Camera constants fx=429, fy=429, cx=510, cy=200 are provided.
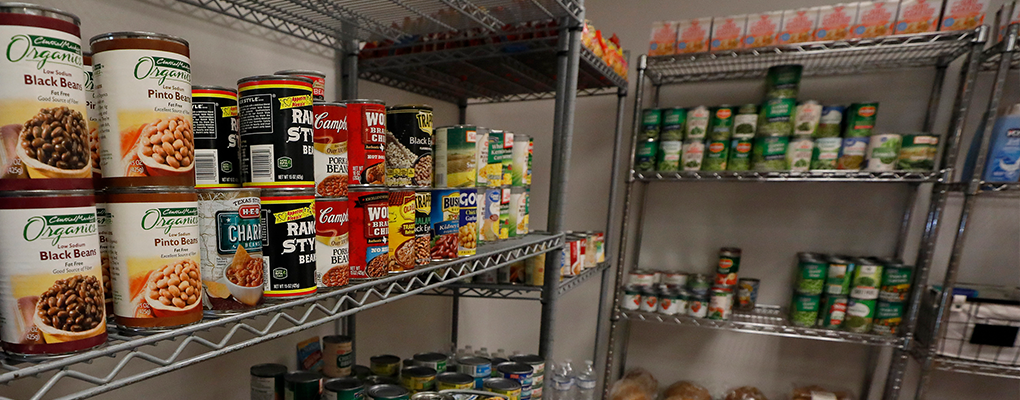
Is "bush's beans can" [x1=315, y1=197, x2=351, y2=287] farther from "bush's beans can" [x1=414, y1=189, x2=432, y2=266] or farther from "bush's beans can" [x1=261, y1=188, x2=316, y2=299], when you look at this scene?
"bush's beans can" [x1=414, y1=189, x2=432, y2=266]

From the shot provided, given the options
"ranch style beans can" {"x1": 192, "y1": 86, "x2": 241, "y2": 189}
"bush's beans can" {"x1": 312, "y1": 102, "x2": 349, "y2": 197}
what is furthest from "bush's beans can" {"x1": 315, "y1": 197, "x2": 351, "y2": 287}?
"ranch style beans can" {"x1": 192, "y1": 86, "x2": 241, "y2": 189}

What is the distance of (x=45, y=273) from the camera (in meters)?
0.40

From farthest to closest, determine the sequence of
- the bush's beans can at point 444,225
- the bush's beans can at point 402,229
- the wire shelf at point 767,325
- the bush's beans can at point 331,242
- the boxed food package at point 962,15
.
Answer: the wire shelf at point 767,325
the boxed food package at point 962,15
the bush's beans can at point 444,225
the bush's beans can at point 402,229
the bush's beans can at point 331,242

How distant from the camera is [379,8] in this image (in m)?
1.15

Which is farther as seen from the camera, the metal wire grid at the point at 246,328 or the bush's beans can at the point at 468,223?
the bush's beans can at the point at 468,223

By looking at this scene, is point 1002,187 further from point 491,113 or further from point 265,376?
point 265,376

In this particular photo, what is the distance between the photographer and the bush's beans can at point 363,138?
0.74 meters

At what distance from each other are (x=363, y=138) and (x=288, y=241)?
223 mm

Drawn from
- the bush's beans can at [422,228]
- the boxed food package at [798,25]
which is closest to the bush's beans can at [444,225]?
the bush's beans can at [422,228]

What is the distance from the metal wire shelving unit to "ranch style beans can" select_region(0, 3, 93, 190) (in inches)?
66.3

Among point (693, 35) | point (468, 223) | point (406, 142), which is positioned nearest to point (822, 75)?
point (693, 35)

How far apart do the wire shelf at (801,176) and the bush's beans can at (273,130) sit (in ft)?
4.78

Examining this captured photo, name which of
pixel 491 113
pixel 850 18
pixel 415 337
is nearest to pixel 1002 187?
pixel 850 18

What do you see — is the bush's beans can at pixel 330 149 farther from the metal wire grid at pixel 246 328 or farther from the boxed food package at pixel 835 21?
the boxed food package at pixel 835 21
